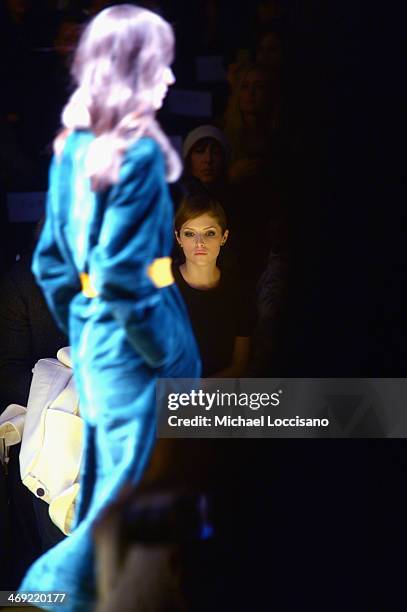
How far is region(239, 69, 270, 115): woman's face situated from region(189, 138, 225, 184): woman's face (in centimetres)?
13

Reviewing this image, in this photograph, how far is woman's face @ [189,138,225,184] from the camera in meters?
2.56

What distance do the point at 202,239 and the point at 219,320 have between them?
228 millimetres

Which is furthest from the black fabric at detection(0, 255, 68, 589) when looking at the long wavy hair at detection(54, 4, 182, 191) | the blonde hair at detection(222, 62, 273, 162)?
the blonde hair at detection(222, 62, 273, 162)

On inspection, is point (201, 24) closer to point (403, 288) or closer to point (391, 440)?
point (403, 288)

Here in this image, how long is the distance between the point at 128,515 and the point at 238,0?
4.68 feet

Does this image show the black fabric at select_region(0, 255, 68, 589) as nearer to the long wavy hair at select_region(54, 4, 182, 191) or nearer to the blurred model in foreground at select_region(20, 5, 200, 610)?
the blurred model in foreground at select_region(20, 5, 200, 610)

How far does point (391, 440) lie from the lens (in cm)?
265

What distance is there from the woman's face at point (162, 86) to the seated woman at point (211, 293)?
264mm

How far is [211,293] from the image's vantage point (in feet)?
8.53

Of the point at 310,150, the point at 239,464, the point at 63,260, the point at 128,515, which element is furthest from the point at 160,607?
the point at 310,150

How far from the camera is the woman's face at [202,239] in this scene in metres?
2.57

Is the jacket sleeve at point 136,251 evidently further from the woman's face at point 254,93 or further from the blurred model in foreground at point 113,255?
the woman's face at point 254,93

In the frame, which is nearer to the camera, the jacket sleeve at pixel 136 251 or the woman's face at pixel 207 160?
the jacket sleeve at pixel 136 251

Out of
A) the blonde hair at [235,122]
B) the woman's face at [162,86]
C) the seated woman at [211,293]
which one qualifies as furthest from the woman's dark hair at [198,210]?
the woman's face at [162,86]
